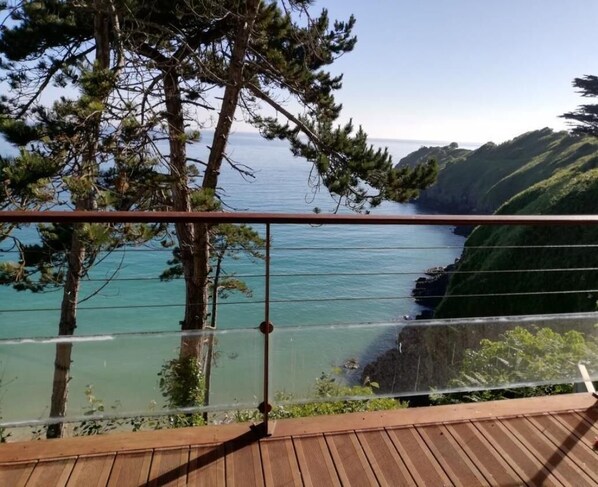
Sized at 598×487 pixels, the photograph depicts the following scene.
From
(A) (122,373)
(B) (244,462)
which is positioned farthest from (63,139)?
(B) (244,462)

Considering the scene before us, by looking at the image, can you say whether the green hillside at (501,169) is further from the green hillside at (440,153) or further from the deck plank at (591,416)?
the deck plank at (591,416)

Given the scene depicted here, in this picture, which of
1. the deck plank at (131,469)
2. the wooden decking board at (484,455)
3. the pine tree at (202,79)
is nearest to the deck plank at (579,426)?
the wooden decking board at (484,455)

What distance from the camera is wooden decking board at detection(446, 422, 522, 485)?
187 centimetres

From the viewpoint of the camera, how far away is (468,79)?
32.3 m

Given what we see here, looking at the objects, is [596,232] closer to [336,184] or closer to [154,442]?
[336,184]

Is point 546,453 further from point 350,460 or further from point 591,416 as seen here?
point 350,460

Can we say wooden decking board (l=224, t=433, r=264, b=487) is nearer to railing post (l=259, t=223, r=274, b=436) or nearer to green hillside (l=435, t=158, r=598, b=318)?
railing post (l=259, t=223, r=274, b=436)

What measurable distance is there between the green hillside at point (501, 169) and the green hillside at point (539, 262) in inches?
844

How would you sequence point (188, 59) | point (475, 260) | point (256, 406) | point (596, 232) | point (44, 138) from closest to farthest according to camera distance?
1. point (256, 406)
2. point (44, 138)
3. point (188, 59)
4. point (596, 232)
5. point (475, 260)

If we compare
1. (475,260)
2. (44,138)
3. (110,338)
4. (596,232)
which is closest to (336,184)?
(44,138)

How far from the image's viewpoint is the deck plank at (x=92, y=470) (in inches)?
69.2

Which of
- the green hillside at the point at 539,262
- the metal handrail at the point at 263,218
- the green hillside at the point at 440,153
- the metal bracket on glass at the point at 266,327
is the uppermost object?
the green hillside at the point at 440,153

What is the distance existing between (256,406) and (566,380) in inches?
64.9

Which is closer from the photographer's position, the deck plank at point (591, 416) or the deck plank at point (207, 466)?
the deck plank at point (207, 466)
